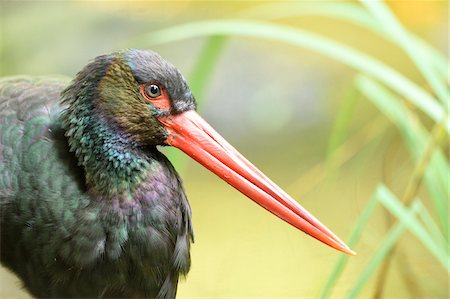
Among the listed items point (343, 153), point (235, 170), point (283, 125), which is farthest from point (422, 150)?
point (283, 125)

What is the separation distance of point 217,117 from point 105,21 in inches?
33.2

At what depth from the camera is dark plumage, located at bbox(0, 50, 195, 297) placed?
5.56 feet

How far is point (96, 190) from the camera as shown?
171 centimetres

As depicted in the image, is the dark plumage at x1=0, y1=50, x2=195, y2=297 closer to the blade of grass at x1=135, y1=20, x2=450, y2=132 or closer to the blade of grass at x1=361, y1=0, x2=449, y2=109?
the blade of grass at x1=135, y1=20, x2=450, y2=132

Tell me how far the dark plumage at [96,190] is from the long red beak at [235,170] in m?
0.04

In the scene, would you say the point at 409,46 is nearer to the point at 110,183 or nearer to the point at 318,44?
the point at 318,44

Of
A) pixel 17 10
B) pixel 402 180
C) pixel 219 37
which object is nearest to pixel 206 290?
pixel 402 180

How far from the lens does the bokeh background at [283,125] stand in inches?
120

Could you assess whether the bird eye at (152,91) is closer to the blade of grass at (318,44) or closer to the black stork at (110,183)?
the black stork at (110,183)

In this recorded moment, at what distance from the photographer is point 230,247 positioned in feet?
11.5

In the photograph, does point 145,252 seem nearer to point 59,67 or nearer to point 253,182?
point 253,182

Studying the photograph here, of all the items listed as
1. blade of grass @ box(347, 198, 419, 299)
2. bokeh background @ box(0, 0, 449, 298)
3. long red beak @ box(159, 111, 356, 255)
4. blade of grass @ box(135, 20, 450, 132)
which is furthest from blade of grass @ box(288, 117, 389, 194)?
long red beak @ box(159, 111, 356, 255)

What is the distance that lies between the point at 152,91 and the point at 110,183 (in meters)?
0.21

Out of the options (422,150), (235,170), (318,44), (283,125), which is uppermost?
(318,44)
